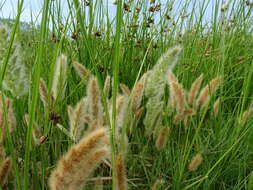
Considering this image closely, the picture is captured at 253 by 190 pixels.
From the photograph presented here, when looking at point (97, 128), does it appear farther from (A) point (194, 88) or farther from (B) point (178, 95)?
(A) point (194, 88)

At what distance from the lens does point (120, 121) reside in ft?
2.63

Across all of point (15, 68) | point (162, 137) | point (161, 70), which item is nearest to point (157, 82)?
point (161, 70)

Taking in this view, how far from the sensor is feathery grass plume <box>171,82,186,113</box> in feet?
3.29

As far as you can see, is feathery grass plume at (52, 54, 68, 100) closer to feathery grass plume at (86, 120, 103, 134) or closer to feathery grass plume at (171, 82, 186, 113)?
feathery grass plume at (86, 120, 103, 134)

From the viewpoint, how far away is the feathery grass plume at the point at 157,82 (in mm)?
854

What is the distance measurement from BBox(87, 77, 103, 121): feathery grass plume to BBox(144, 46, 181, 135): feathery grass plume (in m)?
0.20

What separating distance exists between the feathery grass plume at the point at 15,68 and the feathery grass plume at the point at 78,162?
0.27m

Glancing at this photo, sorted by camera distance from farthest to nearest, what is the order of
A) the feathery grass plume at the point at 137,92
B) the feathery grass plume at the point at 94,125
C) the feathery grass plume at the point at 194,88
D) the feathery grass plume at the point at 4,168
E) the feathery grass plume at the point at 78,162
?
the feathery grass plume at the point at 194,88, the feathery grass plume at the point at 137,92, the feathery grass plume at the point at 94,125, the feathery grass plume at the point at 4,168, the feathery grass plume at the point at 78,162

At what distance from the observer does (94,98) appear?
812mm

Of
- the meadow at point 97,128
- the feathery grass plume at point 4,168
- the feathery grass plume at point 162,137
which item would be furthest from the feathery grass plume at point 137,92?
the feathery grass plume at point 4,168

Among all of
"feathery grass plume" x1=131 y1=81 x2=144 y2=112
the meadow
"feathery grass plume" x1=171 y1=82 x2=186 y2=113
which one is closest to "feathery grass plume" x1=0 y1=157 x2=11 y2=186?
the meadow

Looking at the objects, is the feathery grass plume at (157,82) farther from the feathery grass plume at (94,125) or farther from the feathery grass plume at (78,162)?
the feathery grass plume at (78,162)

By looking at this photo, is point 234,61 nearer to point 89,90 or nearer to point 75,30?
point 75,30

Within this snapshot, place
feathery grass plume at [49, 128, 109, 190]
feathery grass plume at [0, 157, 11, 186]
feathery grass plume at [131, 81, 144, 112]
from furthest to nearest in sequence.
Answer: feathery grass plume at [131, 81, 144, 112] < feathery grass plume at [0, 157, 11, 186] < feathery grass plume at [49, 128, 109, 190]
